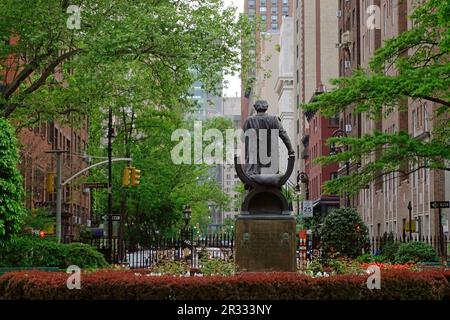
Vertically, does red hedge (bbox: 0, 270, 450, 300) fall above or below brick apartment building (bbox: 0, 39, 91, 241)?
below

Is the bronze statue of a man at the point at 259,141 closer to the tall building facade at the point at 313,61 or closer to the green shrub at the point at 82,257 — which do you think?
the green shrub at the point at 82,257

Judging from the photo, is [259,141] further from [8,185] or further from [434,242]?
[434,242]

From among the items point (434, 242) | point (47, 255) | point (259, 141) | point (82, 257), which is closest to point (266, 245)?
point (259, 141)

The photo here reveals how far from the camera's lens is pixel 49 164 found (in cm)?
6100

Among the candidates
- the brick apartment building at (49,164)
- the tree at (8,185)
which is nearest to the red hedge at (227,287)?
the tree at (8,185)

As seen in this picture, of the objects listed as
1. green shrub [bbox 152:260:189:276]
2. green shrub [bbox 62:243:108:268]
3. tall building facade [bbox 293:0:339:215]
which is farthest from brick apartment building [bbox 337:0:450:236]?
tall building facade [bbox 293:0:339:215]

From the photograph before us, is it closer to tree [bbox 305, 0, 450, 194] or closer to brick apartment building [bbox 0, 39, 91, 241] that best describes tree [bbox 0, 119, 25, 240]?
brick apartment building [bbox 0, 39, 91, 241]

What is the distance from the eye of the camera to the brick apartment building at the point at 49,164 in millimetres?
52938

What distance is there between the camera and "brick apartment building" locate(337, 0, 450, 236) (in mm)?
53250

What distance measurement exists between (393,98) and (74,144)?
5376 centimetres

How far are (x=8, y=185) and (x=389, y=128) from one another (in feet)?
138

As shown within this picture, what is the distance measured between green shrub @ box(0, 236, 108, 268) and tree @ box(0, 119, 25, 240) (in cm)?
95

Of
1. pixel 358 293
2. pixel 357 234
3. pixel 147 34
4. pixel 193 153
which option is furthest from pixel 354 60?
pixel 358 293

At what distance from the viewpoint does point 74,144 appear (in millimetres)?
82812
